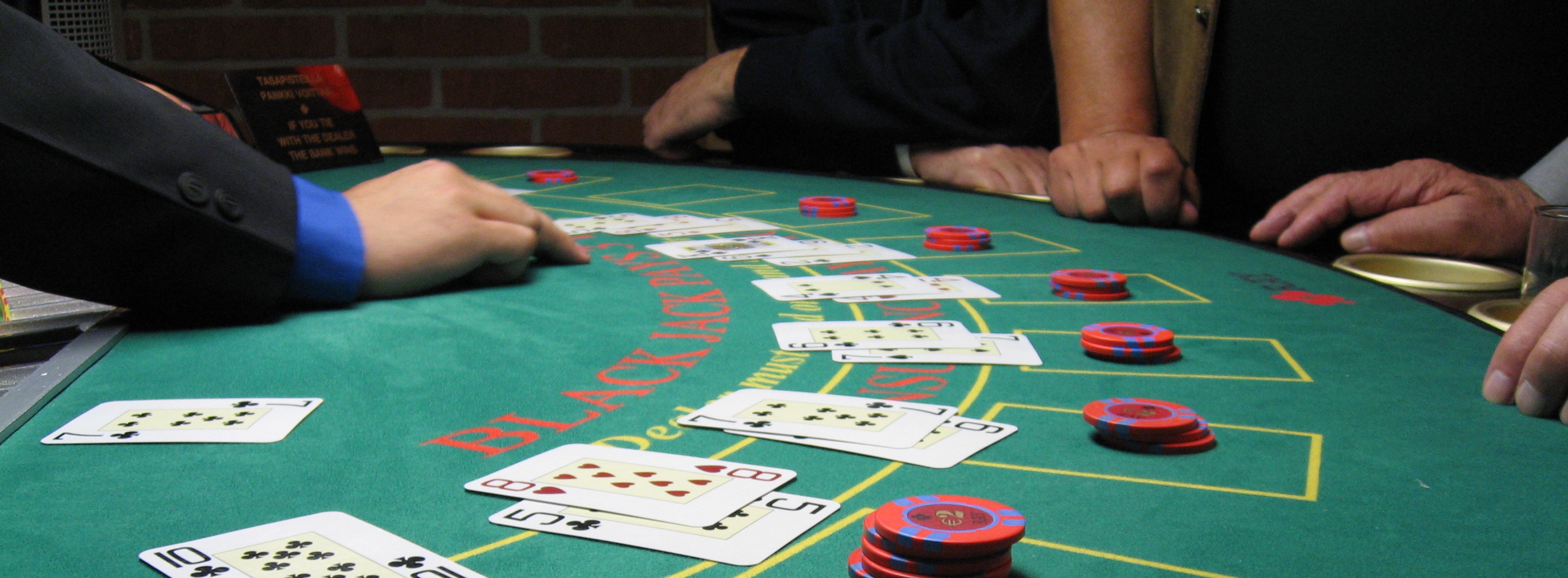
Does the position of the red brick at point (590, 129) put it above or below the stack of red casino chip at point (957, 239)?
above

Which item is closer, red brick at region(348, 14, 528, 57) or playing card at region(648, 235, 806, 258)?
playing card at region(648, 235, 806, 258)

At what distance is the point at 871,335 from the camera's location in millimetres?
1247

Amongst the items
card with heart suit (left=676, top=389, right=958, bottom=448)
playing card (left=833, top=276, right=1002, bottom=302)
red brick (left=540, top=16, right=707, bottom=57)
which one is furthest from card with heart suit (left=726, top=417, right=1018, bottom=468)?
red brick (left=540, top=16, right=707, bottom=57)

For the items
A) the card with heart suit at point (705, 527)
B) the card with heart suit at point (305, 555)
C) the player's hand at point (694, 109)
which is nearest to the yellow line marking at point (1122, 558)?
the card with heart suit at point (705, 527)

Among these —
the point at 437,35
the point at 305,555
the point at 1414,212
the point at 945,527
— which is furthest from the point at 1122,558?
the point at 437,35

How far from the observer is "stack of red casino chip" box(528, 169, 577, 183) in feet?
8.50

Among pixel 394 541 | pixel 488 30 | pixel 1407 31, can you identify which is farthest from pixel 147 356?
pixel 488 30

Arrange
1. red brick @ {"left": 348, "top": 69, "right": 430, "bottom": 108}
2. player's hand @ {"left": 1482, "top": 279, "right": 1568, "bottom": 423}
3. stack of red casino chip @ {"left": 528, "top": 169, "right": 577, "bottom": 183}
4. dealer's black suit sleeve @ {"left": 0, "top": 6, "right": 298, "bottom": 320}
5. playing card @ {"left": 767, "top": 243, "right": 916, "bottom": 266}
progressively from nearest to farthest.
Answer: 1. player's hand @ {"left": 1482, "top": 279, "right": 1568, "bottom": 423}
2. dealer's black suit sleeve @ {"left": 0, "top": 6, "right": 298, "bottom": 320}
3. playing card @ {"left": 767, "top": 243, "right": 916, "bottom": 266}
4. stack of red casino chip @ {"left": 528, "top": 169, "right": 577, "bottom": 183}
5. red brick @ {"left": 348, "top": 69, "right": 430, "bottom": 108}

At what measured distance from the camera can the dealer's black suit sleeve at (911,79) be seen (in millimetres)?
2631

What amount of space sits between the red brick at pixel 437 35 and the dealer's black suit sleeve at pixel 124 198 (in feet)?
9.88

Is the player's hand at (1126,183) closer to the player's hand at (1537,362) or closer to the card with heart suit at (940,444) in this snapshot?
the player's hand at (1537,362)

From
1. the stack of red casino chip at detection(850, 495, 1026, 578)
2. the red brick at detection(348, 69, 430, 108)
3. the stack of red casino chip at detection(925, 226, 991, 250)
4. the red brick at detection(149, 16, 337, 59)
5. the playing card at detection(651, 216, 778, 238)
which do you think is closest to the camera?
the stack of red casino chip at detection(850, 495, 1026, 578)

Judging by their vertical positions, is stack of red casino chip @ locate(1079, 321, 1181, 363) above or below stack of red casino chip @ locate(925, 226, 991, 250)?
below

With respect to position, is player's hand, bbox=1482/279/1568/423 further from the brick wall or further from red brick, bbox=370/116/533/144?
red brick, bbox=370/116/533/144
